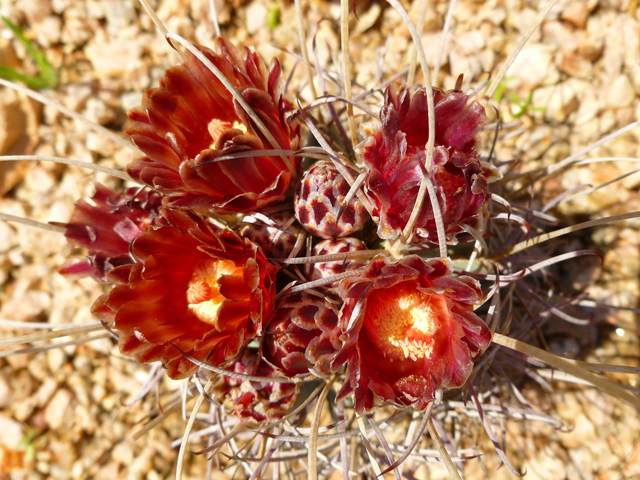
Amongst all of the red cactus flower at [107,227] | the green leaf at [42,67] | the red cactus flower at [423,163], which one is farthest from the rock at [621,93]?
the green leaf at [42,67]

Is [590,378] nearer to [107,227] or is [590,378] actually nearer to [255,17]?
[107,227]

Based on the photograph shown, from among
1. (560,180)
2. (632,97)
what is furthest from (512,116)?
(632,97)

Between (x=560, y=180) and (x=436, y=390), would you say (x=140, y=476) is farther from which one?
(x=560, y=180)

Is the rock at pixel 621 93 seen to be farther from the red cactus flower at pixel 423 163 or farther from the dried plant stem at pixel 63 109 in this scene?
the dried plant stem at pixel 63 109

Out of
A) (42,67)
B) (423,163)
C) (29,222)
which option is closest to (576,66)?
(423,163)

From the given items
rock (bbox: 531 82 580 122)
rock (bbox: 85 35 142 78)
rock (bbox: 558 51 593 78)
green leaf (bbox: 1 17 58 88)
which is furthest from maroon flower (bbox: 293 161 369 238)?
green leaf (bbox: 1 17 58 88)

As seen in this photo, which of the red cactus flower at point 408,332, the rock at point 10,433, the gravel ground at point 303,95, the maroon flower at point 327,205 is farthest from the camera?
the rock at point 10,433
